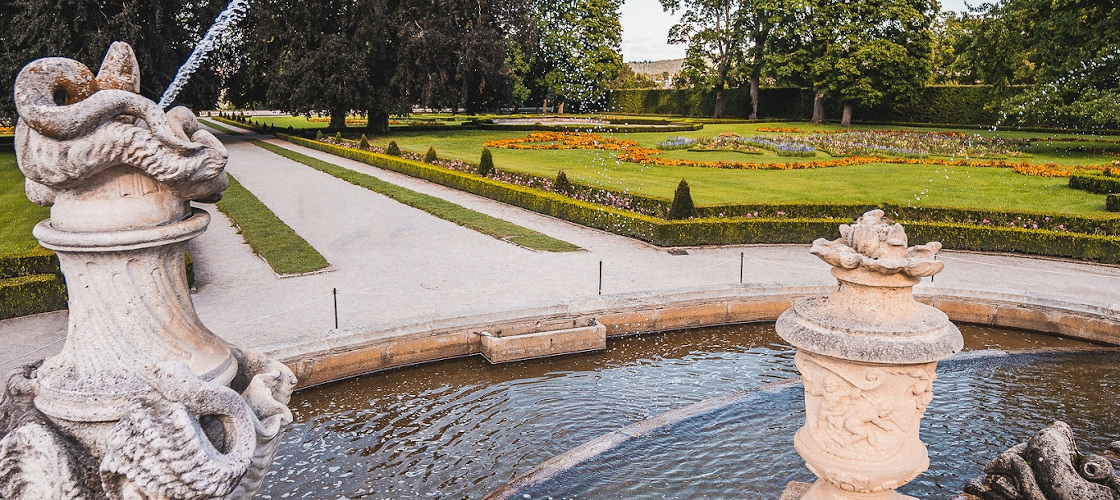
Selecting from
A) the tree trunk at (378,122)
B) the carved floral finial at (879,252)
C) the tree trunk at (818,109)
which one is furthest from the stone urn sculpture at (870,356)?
the tree trunk at (818,109)

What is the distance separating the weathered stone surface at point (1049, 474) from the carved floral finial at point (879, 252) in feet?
6.89

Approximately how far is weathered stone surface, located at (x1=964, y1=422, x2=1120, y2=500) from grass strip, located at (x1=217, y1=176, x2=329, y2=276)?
391 inches

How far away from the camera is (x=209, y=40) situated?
3894 cm

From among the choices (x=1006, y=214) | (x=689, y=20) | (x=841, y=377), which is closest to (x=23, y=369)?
(x=841, y=377)

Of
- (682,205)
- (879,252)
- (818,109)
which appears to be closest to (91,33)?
(682,205)

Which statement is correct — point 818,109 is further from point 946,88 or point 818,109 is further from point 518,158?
point 518,158

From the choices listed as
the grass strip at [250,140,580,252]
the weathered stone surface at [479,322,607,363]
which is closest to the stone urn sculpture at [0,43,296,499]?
the weathered stone surface at [479,322,607,363]

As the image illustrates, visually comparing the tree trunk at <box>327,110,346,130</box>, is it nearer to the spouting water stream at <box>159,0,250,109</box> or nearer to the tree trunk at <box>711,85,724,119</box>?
the spouting water stream at <box>159,0,250,109</box>

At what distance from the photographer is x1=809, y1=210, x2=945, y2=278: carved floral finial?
397 centimetres

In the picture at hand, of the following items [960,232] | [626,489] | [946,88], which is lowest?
[626,489]

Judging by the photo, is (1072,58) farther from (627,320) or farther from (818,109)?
(627,320)

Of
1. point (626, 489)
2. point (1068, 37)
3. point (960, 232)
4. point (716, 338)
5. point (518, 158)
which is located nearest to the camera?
point (626, 489)

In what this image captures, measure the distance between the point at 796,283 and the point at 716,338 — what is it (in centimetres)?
182

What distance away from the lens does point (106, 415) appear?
328 centimetres
